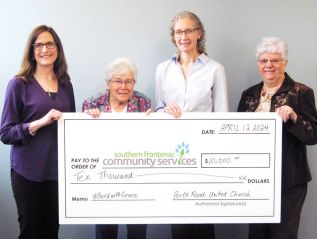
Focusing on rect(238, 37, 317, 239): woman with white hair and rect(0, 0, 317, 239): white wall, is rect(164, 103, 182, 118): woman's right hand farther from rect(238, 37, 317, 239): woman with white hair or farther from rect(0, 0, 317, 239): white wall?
rect(0, 0, 317, 239): white wall

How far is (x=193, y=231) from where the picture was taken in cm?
249

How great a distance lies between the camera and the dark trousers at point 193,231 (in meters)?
2.45

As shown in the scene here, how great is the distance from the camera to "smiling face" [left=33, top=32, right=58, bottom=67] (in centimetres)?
210

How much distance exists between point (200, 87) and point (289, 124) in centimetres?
59

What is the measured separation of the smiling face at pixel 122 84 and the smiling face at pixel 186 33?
1.32ft

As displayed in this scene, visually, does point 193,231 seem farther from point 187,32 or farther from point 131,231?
point 187,32

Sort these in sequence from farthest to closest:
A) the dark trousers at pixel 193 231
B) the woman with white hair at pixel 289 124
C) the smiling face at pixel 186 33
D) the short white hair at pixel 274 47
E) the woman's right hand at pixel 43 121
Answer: the dark trousers at pixel 193 231 → the smiling face at pixel 186 33 → the short white hair at pixel 274 47 → the woman with white hair at pixel 289 124 → the woman's right hand at pixel 43 121

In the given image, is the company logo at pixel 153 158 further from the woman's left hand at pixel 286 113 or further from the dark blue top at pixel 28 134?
the woman's left hand at pixel 286 113

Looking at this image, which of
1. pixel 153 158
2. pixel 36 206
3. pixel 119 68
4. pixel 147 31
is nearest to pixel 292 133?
pixel 153 158

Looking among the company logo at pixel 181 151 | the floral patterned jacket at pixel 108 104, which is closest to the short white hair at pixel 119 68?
the floral patterned jacket at pixel 108 104

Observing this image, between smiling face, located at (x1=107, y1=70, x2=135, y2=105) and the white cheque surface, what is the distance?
149 mm

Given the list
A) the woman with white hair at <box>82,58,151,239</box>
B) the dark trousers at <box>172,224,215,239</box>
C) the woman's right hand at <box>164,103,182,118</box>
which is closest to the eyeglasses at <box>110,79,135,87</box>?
the woman with white hair at <box>82,58,151,239</box>

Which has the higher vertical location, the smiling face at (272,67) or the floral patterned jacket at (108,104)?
the smiling face at (272,67)

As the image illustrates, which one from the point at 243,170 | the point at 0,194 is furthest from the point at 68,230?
the point at 243,170
